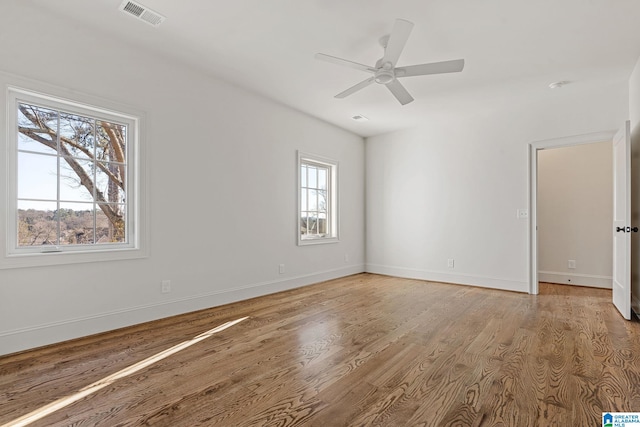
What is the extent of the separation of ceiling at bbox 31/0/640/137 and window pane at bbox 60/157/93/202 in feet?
3.90

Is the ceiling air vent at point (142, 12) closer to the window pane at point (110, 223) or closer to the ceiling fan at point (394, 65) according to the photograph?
the ceiling fan at point (394, 65)

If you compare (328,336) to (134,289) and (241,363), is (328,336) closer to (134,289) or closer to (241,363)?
(241,363)

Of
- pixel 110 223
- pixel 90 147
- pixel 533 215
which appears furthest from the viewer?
pixel 533 215

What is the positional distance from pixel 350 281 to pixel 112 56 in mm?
4188

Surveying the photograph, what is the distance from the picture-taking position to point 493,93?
4090mm

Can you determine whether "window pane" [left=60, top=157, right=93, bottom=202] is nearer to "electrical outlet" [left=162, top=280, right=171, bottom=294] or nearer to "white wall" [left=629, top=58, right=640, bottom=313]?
"electrical outlet" [left=162, top=280, right=171, bottom=294]

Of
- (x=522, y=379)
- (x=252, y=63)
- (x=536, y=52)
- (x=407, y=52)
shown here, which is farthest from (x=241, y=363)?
(x=536, y=52)

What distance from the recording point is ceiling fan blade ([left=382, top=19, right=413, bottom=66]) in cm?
221

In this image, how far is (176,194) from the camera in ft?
11.0

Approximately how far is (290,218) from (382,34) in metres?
2.69

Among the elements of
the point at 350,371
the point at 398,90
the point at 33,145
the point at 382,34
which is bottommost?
the point at 350,371

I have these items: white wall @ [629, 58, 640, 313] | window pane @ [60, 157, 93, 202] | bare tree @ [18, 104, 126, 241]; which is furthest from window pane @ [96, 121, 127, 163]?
white wall @ [629, 58, 640, 313]

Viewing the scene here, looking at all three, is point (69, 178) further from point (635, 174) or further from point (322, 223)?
point (635, 174)

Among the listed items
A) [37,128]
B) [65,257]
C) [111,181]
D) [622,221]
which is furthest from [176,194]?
[622,221]
